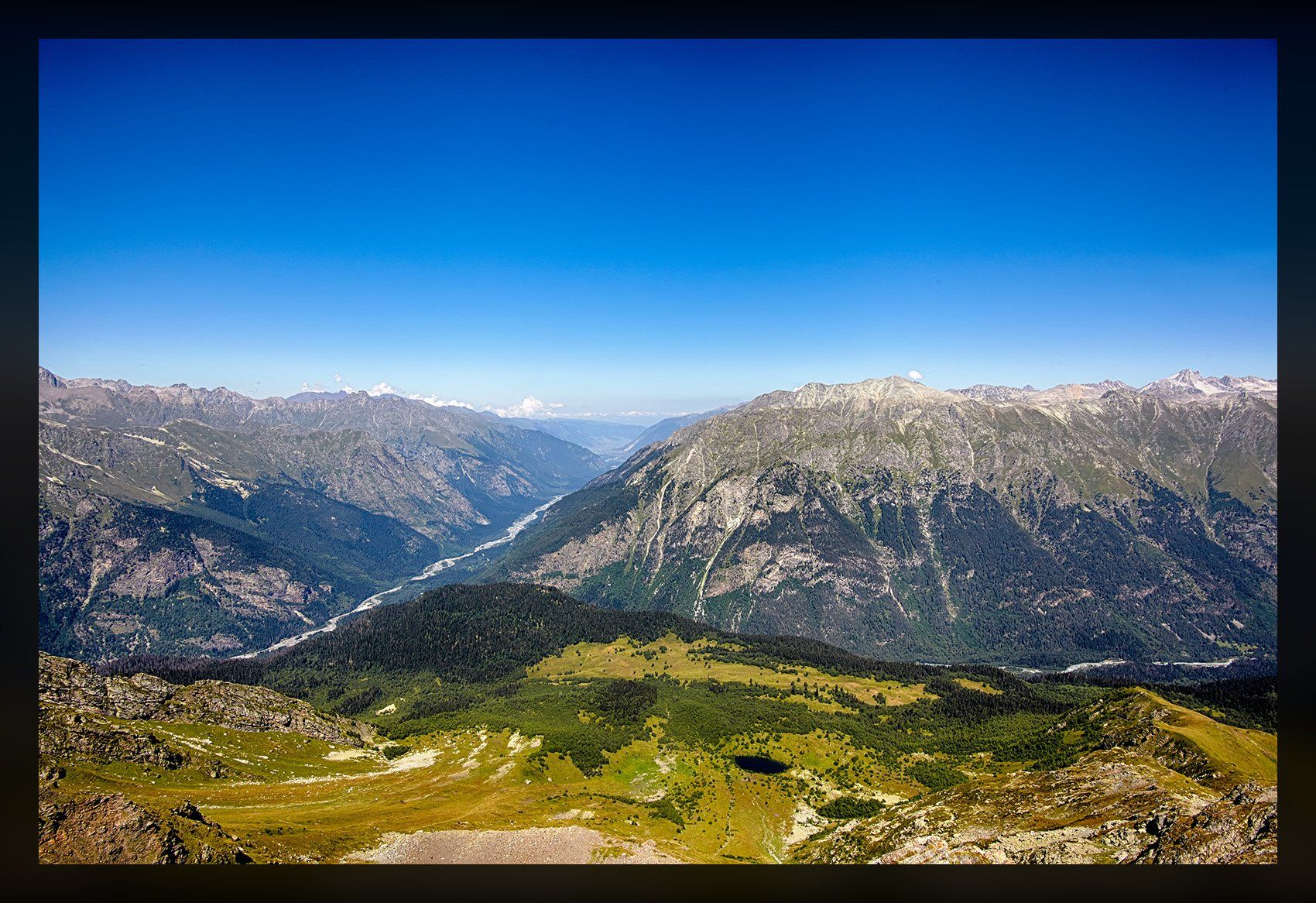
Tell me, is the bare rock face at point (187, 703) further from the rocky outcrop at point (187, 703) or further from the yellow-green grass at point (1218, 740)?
the yellow-green grass at point (1218, 740)

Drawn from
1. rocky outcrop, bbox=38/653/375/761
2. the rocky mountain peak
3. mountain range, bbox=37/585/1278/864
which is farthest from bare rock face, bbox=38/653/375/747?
the rocky mountain peak

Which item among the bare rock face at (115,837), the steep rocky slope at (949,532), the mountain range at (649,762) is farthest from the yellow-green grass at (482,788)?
the steep rocky slope at (949,532)

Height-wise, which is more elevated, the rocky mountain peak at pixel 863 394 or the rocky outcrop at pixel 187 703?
the rocky mountain peak at pixel 863 394

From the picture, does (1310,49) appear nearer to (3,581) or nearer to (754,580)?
(3,581)

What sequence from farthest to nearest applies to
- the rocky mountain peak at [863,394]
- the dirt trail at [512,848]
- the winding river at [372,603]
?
the rocky mountain peak at [863,394], the winding river at [372,603], the dirt trail at [512,848]

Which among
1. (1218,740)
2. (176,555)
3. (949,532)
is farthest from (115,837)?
(176,555)

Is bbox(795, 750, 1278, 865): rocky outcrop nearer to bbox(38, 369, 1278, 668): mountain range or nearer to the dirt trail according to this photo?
the dirt trail
